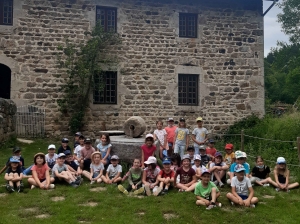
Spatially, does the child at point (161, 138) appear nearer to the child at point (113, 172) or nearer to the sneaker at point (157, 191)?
the child at point (113, 172)

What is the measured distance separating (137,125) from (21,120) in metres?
5.43

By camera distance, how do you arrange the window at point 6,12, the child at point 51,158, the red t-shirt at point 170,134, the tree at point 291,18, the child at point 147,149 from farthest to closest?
the tree at point 291,18 → the window at point 6,12 → the red t-shirt at point 170,134 → the child at point 147,149 → the child at point 51,158

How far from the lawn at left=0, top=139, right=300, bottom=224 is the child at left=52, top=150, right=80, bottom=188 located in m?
0.22

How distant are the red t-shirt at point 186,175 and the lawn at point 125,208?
0.31m

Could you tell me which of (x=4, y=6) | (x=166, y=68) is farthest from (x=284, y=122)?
(x=4, y=6)

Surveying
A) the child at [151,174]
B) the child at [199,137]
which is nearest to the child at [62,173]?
the child at [151,174]

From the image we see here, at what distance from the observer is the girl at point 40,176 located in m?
7.11

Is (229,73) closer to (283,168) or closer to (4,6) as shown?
(283,168)

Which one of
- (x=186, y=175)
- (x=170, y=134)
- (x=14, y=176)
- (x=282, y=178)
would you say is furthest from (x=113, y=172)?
(x=282, y=178)

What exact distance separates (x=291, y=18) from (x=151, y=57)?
54.1ft

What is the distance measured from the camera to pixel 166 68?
14.4 m

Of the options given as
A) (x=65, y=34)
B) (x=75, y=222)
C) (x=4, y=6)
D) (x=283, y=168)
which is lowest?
(x=75, y=222)

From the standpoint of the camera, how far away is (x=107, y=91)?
45.7 ft

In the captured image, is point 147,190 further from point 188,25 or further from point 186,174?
point 188,25
